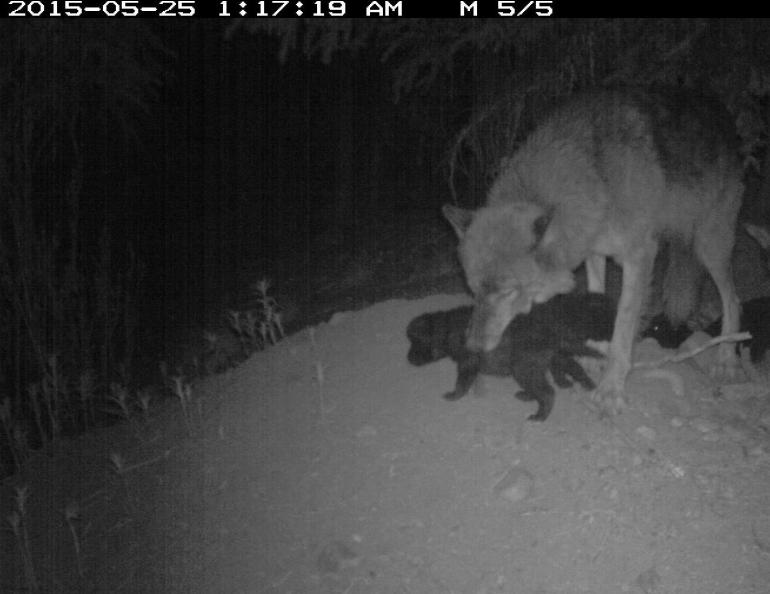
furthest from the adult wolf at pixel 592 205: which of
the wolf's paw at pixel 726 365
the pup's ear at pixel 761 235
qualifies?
the pup's ear at pixel 761 235

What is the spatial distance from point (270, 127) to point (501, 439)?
13.8m

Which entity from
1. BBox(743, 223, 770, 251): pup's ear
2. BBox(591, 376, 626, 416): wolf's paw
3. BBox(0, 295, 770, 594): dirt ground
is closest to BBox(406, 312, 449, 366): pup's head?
BBox(0, 295, 770, 594): dirt ground

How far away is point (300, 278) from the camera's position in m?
12.8

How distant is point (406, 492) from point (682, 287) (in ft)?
10.9

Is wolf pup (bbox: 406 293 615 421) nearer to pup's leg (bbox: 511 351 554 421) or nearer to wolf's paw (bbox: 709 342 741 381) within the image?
pup's leg (bbox: 511 351 554 421)

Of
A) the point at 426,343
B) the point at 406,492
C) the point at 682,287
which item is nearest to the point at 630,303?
the point at 426,343

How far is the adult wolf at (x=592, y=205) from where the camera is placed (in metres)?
4.91

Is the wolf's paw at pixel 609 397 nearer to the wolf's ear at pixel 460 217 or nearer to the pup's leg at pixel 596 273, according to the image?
the wolf's ear at pixel 460 217

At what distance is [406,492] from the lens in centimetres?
419

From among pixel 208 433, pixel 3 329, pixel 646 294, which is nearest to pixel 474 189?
pixel 646 294

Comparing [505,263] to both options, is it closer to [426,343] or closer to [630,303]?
[426,343]

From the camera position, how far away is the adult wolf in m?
4.91

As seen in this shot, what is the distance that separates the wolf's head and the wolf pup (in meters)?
0.10

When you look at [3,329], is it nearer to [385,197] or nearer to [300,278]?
[300,278]
